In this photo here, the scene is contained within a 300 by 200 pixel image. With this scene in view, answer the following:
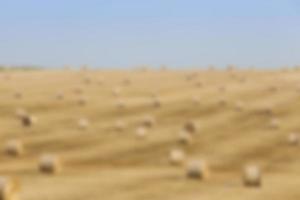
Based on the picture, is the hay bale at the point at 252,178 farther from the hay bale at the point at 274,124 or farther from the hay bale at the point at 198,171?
the hay bale at the point at 274,124

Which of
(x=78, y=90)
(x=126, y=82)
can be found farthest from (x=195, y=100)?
(x=126, y=82)

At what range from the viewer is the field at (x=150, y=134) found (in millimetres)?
11555

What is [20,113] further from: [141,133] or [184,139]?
[184,139]

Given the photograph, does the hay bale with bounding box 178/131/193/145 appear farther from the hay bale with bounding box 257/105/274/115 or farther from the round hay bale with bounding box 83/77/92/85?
the round hay bale with bounding box 83/77/92/85

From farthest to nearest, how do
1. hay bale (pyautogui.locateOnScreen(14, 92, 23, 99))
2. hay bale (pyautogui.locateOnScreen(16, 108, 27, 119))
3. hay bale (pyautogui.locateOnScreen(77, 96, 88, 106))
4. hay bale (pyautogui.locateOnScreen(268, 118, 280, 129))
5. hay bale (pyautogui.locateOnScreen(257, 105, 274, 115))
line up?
hay bale (pyautogui.locateOnScreen(14, 92, 23, 99))
hay bale (pyautogui.locateOnScreen(77, 96, 88, 106))
hay bale (pyautogui.locateOnScreen(257, 105, 274, 115))
hay bale (pyautogui.locateOnScreen(16, 108, 27, 119))
hay bale (pyautogui.locateOnScreen(268, 118, 280, 129))

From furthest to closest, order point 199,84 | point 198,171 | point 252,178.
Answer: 1. point 199,84
2. point 198,171
3. point 252,178

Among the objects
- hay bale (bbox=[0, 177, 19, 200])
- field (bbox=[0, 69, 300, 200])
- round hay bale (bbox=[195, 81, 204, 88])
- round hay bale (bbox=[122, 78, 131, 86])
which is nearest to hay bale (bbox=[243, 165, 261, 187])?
field (bbox=[0, 69, 300, 200])

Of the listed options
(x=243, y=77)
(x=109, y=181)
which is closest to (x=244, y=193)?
(x=109, y=181)

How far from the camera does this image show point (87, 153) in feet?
53.7

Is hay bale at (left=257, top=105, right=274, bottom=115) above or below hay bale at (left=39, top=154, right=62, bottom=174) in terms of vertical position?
below

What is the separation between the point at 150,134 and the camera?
18.6m

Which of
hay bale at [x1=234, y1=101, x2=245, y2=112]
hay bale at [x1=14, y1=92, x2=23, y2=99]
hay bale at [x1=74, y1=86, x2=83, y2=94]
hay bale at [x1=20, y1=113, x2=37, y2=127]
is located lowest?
hay bale at [x1=234, y1=101, x2=245, y2=112]

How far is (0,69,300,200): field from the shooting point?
1155cm

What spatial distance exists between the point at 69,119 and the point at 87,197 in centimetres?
1074
